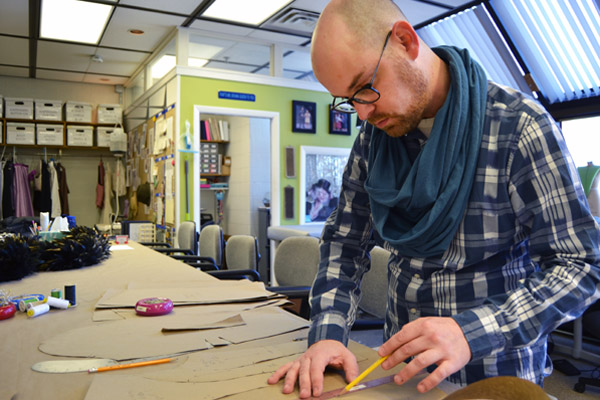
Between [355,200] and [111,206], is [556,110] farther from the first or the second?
[111,206]

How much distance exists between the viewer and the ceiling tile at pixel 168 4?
477 cm

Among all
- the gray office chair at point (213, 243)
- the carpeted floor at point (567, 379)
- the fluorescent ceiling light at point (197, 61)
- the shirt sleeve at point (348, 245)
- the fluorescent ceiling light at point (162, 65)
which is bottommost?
the carpeted floor at point (567, 379)

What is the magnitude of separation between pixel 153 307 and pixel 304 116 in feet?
16.7

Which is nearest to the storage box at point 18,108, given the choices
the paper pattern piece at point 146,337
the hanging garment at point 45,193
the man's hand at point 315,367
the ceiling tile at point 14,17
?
the hanging garment at point 45,193

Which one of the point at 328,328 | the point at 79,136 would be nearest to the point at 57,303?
the point at 328,328

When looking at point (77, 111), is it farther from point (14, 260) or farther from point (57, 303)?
point (57, 303)

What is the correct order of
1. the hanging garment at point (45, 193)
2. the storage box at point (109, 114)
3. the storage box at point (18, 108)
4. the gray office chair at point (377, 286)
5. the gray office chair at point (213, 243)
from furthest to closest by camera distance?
the storage box at point (109, 114) < the hanging garment at point (45, 193) < the storage box at point (18, 108) < the gray office chair at point (213, 243) < the gray office chair at point (377, 286)

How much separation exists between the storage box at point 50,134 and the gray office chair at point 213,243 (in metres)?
5.44

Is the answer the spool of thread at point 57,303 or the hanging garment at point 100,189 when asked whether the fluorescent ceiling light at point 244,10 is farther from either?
the hanging garment at point 100,189

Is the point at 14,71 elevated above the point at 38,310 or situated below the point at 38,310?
above

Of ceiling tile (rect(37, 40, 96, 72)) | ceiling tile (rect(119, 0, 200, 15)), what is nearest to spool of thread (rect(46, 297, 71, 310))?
ceiling tile (rect(119, 0, 200, 15))

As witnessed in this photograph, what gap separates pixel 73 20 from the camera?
5.29m

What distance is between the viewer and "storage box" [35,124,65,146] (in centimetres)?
788

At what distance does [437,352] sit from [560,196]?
0.36 metres
